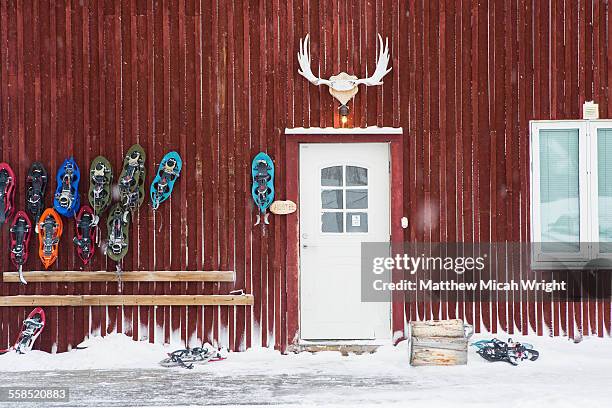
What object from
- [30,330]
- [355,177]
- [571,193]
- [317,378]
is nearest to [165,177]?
[355,177]

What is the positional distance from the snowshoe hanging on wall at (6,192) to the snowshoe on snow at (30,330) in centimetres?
104

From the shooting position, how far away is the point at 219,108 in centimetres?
718

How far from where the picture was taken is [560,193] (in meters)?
7.18

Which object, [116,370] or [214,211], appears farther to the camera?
[214,211]

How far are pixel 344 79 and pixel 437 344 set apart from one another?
9.36 ft

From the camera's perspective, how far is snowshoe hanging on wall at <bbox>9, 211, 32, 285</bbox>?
7023mm

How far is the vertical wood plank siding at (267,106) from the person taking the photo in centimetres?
713

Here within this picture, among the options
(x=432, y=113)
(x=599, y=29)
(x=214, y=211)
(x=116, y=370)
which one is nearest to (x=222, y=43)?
(x=214, y=211)

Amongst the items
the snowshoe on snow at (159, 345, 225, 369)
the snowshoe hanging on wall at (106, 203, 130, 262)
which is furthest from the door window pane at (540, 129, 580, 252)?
the snowshoe hanging on wall at (106, 203, 130, 262)

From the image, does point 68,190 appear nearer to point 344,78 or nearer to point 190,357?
point 190,357

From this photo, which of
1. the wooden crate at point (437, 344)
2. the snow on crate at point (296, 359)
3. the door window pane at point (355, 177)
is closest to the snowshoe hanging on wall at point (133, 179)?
the snow on crate at point (296, 359)

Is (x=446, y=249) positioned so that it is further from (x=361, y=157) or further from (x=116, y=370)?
(x=116, y=370)

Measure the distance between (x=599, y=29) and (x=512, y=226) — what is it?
90.5 inches

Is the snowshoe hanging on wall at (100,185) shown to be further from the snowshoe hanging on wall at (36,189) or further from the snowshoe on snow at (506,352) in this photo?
the snowshoe on snow at (506,352)
